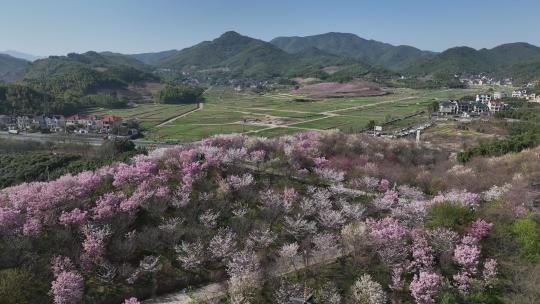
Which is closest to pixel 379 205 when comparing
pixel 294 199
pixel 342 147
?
pixel 294 199

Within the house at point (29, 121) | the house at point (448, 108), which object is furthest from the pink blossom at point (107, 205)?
the house at point (448, 108)

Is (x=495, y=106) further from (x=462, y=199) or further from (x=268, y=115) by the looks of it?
(x=462, y=199)

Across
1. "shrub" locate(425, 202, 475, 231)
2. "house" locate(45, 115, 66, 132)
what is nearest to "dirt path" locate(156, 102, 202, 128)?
"house" locate(45, 115, 66, 132)

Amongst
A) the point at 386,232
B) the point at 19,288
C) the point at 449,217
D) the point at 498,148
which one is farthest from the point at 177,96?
the point at 19,288

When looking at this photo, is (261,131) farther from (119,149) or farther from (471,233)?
(471,233)

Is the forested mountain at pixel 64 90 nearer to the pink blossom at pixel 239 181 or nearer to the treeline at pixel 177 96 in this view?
the treeline at pixel 177 96

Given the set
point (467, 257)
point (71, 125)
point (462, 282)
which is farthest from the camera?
point (71, 125)

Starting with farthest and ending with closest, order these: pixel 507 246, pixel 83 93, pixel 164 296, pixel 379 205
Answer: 1. pixel 83 93
2. pixel 379 205
3. pixel 507 246
4. pixel 164 296
